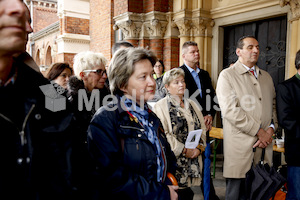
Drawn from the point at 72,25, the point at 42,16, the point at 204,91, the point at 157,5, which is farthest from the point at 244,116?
the point at 42,16

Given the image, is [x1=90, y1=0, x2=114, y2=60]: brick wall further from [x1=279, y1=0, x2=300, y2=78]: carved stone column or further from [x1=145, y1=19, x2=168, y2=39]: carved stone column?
[x1=279, y1=0, x2=300, y2=78]: carved stone column

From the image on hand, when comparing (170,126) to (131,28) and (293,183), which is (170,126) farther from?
(131,28)

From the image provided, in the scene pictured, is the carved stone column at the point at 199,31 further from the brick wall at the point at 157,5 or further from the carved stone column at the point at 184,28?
the brick wall at the point at 157,5

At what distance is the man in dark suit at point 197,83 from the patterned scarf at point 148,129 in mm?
2250

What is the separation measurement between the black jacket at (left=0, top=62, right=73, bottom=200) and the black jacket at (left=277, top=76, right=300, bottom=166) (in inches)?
106

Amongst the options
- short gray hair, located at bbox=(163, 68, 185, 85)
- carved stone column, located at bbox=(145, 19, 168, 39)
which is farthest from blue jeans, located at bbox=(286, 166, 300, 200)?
carved stone column, located at bbox=(145, 19, 168, 39)

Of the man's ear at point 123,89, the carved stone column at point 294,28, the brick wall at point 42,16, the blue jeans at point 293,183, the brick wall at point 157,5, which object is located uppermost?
the brick wall at point 42,16

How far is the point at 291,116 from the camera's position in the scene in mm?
2945

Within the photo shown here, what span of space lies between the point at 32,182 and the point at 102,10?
26.7 ft

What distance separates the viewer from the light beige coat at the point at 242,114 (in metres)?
3.07

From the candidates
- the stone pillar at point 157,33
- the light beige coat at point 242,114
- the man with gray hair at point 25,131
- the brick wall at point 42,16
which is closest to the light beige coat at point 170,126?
the light beige coat at point 242,114

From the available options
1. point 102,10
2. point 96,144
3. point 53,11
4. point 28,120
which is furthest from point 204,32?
point 53,11

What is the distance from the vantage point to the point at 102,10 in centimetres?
834

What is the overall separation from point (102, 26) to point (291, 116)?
6823 millimetres
